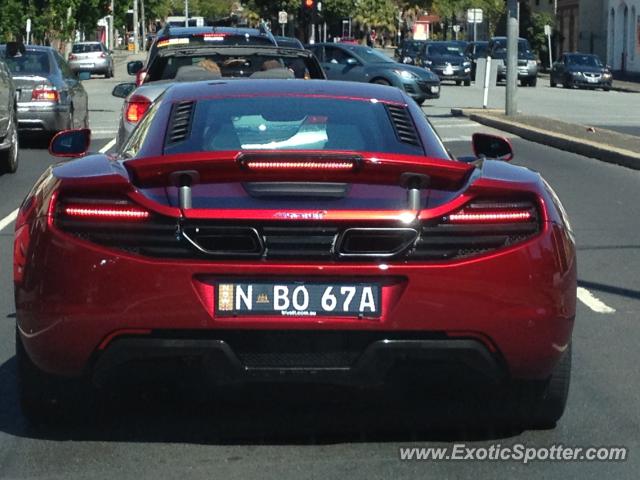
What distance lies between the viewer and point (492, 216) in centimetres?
526

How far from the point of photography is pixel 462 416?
19.9 ft

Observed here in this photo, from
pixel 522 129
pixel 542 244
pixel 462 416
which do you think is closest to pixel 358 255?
pixel 542 244

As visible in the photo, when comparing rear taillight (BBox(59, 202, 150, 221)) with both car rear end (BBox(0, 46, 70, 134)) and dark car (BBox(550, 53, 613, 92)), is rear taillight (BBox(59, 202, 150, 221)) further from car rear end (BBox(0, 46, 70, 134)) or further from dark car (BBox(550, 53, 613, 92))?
dark car (BBox(550, 53, 613, 92))

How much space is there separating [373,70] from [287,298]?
97.5 feet

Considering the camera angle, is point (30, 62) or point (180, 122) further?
point (30, 62)

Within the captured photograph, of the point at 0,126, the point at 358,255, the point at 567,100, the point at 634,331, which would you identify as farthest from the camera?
the point at 567,100

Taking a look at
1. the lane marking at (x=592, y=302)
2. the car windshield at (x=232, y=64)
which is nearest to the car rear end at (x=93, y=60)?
the car windshield at (x=232, y=64)

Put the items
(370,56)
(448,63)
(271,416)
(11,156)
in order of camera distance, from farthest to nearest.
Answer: (448,63)
(370,56)
(11,156)
(271,416)

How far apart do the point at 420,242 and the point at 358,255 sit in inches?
8.7

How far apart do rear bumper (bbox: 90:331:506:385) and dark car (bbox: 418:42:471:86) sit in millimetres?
45888

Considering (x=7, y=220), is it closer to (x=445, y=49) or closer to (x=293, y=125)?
(x=293, y=125)

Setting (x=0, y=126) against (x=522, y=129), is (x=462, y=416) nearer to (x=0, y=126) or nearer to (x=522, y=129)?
(x=0, y=126)

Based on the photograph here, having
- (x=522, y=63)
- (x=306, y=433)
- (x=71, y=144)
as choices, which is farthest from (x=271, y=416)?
(x=522, y=63)

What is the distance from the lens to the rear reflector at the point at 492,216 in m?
5.21
